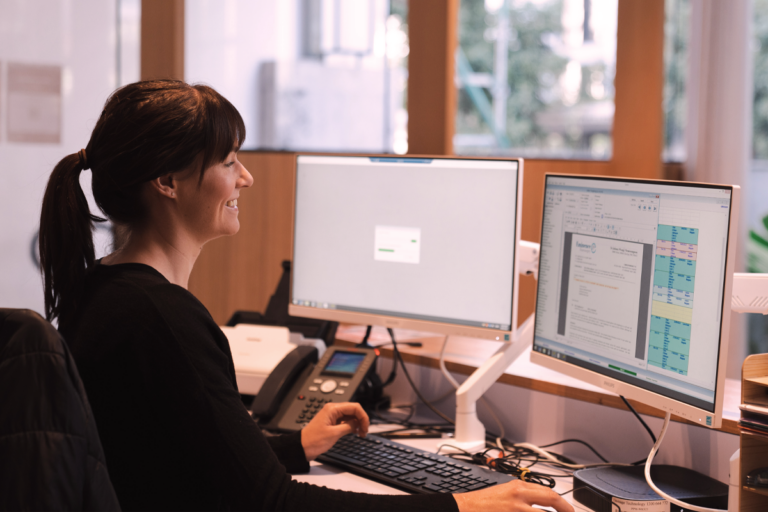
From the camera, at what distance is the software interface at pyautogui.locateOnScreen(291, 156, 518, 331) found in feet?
4.65

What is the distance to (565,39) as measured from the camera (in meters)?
4.40

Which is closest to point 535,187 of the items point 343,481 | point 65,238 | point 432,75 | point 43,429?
point 432,75

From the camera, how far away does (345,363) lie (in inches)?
62.7

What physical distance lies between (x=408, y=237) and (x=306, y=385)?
15.7 inches

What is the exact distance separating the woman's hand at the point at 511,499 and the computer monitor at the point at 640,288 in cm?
23

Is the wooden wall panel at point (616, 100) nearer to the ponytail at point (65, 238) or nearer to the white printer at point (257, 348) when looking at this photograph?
the white printer at point (257, 348)

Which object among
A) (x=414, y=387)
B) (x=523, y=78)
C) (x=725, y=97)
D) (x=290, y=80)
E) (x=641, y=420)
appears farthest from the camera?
(x=523, y=78)

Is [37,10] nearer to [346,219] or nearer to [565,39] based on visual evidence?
[346,219]

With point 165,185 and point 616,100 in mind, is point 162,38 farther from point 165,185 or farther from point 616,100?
point 165,185

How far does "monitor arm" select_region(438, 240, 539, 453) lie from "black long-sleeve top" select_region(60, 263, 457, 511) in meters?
0.45

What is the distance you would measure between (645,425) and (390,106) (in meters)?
2.30

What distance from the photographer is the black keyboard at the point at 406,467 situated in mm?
1158

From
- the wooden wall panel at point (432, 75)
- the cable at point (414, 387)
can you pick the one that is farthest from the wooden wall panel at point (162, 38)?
the cable at point (414, 387)

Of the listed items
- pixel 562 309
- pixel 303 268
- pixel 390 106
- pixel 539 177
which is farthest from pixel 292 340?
pixel 390 106
